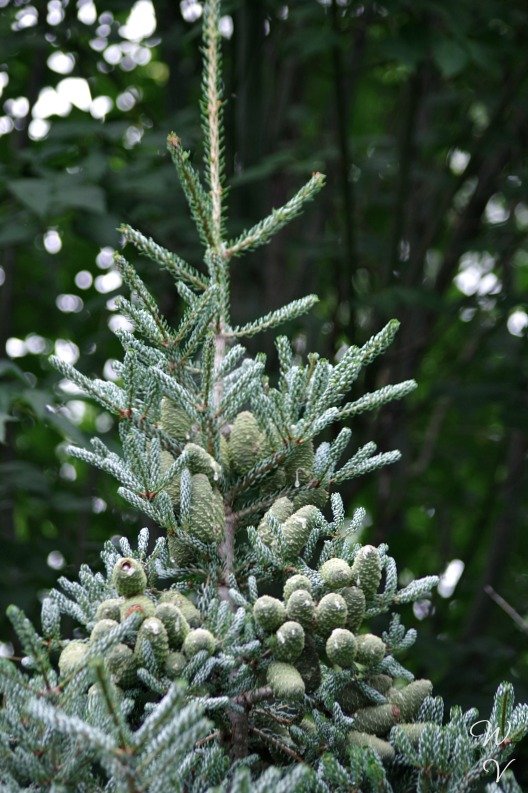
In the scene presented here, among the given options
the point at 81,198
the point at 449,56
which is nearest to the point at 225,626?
the point at 81,198

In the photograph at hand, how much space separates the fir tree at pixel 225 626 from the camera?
0.78 m

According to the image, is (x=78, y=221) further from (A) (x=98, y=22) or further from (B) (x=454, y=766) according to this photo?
(B) (x=454, y=766)

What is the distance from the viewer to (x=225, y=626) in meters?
0.87

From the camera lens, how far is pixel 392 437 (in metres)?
2.74

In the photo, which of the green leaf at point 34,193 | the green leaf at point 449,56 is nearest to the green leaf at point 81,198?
the green leaf at point 34,193

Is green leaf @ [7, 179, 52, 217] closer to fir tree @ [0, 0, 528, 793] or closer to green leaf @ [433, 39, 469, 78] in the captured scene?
green leaf @ [433, 39, 469, 78]

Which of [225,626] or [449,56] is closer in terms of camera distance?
[225,626]

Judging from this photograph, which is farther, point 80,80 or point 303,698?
point 80,80

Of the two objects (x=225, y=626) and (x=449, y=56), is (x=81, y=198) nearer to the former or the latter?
(x=449, y=56)

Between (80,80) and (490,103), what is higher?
(80,80)

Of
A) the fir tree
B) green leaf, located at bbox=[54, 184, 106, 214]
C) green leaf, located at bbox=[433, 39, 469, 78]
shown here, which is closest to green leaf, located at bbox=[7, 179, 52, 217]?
green leaf, located at bbox=[54, 184, 106, 214]

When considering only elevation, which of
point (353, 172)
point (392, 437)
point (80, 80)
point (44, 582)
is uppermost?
point (80, 80)

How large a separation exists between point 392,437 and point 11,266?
1.19 meters

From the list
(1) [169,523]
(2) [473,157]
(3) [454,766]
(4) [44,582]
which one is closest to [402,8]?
(2) [473,157]
